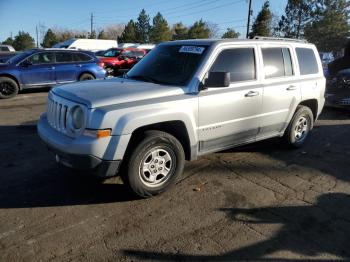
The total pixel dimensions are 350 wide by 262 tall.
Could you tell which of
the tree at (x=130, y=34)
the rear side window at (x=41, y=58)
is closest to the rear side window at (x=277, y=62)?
the rear side window at (x=41, y=58)

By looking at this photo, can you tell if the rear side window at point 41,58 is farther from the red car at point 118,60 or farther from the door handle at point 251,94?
the door handle at point 251,94

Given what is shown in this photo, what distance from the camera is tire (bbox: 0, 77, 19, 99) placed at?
39.1 feet

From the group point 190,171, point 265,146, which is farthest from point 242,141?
point 265,146

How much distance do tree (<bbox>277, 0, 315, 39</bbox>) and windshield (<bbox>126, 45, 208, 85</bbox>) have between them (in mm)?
47695

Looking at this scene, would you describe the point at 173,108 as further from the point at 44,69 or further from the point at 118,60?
the point at 118,60

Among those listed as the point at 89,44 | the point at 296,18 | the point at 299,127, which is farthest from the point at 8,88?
the point at 296,18

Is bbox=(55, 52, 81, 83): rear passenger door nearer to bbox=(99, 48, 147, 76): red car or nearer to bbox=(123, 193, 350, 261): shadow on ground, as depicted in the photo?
bbox=(99, 48, 147, 76): red car

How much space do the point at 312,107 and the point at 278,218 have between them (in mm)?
3407

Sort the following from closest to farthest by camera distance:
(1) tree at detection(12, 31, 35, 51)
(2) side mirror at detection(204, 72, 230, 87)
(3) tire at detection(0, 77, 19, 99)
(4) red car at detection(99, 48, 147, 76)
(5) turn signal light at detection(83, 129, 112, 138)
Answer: (5) turn signal light at detection(83, 129, 112, 138)
(2) side mirror at detection(204, 72, 230, 87)
(3) tire at detection(0, 77, 19, 99)
(4) red car at detection(99, 48, 147, 76)
(1) tree at detection(12, 31, 35, 51)

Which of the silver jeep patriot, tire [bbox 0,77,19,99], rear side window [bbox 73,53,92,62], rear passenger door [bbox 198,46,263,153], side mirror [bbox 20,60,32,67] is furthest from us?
rear side window [bbox 73,53,92,62]

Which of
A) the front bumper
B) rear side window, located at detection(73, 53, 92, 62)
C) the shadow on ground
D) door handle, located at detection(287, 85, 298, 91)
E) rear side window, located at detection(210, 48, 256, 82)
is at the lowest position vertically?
the shadow on ground

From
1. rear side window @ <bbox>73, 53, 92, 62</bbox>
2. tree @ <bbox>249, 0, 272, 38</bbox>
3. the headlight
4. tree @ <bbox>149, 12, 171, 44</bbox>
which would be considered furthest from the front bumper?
tree @ <bbox>149, 12, 171, 44</bbox>

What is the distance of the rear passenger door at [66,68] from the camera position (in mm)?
13172

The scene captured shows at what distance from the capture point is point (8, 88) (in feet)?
39.7
